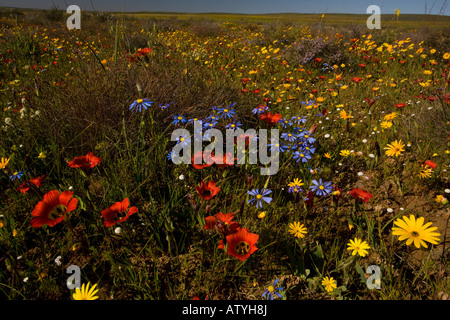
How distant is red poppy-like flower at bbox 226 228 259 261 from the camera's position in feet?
3.74

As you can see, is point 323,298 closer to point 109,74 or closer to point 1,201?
point 1,201

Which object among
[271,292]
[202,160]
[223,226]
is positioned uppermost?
[202,160]

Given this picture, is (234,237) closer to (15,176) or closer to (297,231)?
(297,231)

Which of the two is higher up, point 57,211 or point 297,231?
point 57,211

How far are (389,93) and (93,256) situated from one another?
4040 millimetres

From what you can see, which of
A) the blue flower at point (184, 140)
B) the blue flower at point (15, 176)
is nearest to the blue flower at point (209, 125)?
the blue flower at point (184, 140)

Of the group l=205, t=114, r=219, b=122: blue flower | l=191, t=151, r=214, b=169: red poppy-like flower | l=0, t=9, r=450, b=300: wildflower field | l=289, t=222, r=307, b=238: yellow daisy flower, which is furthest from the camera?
l=205, t=114, r=219, b=122: blue flower

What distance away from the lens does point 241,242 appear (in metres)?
1.22

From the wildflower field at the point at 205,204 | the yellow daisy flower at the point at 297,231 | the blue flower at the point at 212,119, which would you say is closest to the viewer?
the wildflower field at the point at 205,204

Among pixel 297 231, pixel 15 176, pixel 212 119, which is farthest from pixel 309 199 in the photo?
pixel 15 176

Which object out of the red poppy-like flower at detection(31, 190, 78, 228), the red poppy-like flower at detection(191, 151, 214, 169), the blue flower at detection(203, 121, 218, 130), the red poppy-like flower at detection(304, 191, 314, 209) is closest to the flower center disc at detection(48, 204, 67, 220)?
the red poppy-like flower at detection(31, 190, 78, 228)

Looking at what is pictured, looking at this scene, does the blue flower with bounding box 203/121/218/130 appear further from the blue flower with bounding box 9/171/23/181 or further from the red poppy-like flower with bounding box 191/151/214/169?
the blue flower with bounding box 9/171/23/181

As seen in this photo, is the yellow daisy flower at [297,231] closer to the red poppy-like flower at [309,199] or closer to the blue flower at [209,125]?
the red poppy-like flower at [309,199]

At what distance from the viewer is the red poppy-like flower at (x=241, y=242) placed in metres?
1.14
